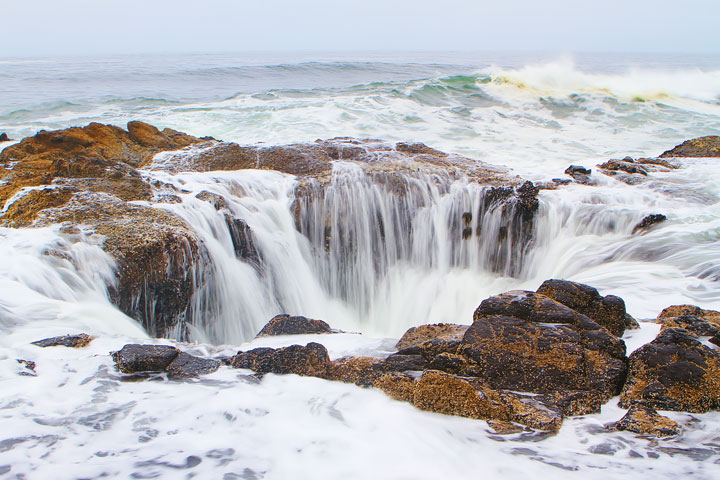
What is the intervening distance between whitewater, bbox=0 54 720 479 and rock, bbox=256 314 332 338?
0.16m

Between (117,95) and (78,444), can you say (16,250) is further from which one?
(117,95)

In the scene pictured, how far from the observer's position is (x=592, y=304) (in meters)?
3.81

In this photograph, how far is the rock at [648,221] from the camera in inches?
275

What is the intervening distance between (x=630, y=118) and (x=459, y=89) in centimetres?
846

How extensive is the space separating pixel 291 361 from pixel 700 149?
11.3 m

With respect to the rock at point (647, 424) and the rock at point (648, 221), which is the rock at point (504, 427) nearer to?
the rock at point (647, 424)

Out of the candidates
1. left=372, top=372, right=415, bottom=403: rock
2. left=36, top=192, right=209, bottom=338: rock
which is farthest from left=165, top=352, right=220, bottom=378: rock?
left=36, top=192, right=209, bottom=338: rock

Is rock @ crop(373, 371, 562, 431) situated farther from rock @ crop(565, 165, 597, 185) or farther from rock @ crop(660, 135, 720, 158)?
rock @ crop(660, 135, 720, 158)

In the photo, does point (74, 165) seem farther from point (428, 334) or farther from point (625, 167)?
point (625, 167)

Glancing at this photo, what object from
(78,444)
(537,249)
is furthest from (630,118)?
(78,444)

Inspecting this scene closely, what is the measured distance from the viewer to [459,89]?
26.2 metres

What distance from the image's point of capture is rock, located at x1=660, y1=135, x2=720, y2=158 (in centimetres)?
1075

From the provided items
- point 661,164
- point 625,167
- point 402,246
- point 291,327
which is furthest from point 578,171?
point 291,327

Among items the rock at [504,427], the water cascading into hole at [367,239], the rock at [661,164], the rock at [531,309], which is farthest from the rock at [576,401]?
the rock at [661,164]
